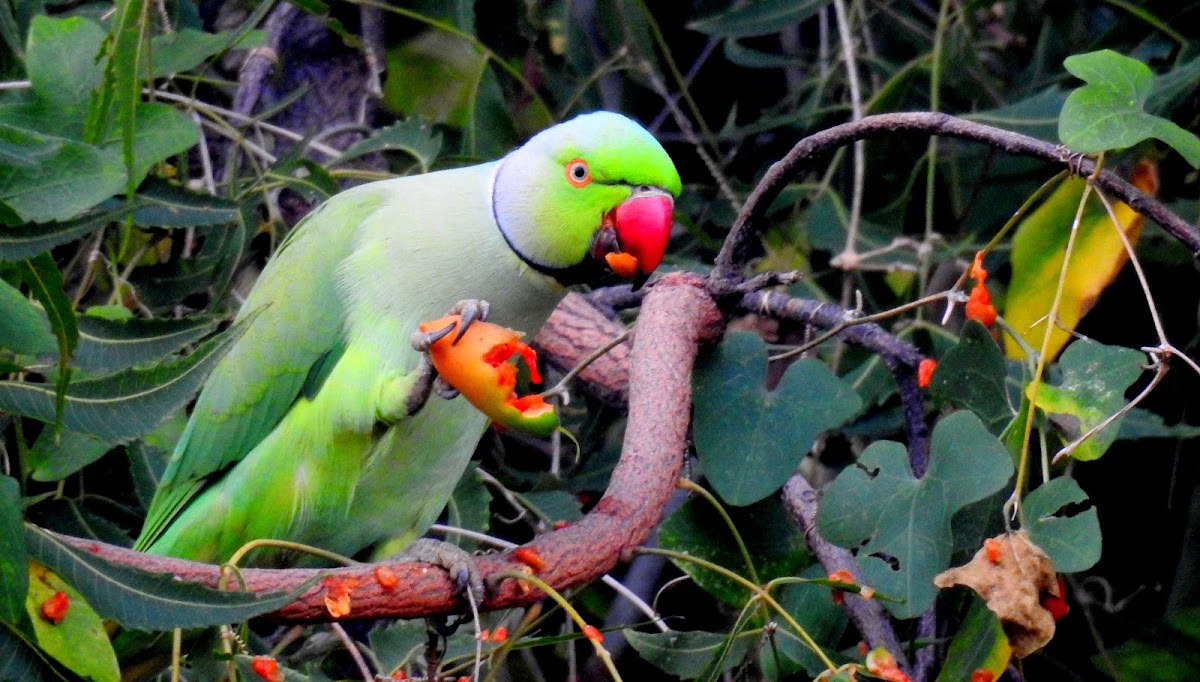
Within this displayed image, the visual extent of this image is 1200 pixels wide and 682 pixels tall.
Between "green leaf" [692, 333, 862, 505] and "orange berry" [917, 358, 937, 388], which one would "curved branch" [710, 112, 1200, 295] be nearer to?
"green leaf" [692, 333, 862, 505]

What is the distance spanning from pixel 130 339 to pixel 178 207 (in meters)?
0.53

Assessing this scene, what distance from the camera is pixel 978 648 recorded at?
4.41 feet

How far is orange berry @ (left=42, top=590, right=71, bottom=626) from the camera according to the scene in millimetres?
1219

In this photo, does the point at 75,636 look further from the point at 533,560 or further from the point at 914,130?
the point at 914,130

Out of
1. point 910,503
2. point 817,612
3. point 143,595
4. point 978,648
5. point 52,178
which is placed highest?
point 52,178

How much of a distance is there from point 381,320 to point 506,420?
0.47 m

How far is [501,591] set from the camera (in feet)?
4.53

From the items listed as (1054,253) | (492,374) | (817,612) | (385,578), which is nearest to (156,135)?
(492,374)

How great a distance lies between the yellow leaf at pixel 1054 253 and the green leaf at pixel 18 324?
5.09 ft

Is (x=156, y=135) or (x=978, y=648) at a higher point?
(x=156, y=135)

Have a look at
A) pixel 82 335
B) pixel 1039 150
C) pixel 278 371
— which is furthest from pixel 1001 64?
pixel 82 335

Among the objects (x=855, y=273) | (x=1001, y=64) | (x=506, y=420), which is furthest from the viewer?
(x=1001, y=64)

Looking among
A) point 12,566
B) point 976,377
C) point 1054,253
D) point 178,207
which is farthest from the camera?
point 1054,253

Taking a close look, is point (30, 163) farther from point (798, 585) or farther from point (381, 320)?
point (798, 585)
